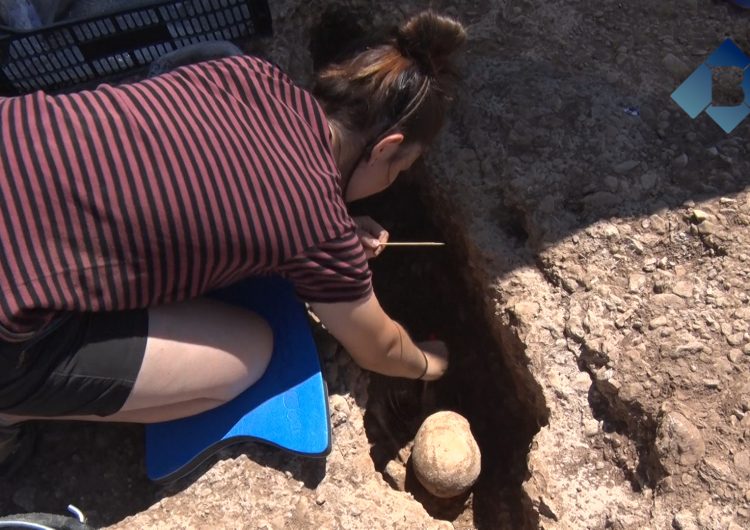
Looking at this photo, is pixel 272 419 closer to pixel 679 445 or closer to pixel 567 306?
pixel 567 306

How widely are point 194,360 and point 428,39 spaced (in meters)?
1.03

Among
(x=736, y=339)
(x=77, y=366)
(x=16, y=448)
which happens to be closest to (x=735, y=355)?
(x=736, y=339)

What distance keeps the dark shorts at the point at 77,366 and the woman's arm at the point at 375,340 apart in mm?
476

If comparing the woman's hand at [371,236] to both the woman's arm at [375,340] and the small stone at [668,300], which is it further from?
the small stone at [668,300]

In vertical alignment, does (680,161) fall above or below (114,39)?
below

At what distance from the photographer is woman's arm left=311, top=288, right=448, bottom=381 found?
1672 millimetres

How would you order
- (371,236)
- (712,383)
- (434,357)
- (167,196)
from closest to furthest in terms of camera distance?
(167,196)
(712,383)
(371,236)
(434,357)

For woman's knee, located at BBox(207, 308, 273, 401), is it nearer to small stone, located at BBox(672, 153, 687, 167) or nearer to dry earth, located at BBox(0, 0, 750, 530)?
dry earth, located at BBox(0, 0, 750, 530)

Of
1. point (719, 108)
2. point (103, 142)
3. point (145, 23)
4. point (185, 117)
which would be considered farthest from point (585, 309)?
point (145, 23)

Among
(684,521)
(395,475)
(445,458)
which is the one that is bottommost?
(395,475)

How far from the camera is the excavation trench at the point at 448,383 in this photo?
7.07 ft

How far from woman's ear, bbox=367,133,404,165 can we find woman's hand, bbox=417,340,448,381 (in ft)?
2.45

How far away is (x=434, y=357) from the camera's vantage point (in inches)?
86.5

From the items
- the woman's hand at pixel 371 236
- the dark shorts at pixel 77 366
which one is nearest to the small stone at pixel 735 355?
the woman's hand at pixel 371 236
